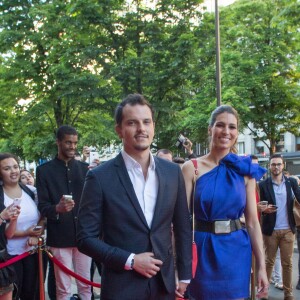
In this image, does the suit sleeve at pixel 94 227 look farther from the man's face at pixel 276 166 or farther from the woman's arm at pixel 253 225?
the man's face at pixel 276 166

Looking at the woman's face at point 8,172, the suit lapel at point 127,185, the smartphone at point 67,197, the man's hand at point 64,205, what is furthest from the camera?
the woman's face at point 8,172

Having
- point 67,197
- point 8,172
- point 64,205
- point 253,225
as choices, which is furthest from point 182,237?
point 8,172

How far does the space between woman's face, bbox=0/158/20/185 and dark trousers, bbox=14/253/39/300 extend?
0.84 m

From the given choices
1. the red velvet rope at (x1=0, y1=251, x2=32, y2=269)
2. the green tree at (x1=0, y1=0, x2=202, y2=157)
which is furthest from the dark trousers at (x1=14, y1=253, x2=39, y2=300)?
the green tree at (x1=0, y1=0, x2=202, y2=157)

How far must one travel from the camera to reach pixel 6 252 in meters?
4.57

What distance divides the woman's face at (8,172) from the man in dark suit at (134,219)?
2525mm

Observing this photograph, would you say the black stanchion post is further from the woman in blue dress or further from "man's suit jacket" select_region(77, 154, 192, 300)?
"man's suit jacket" select_region(77, 154, 192, 300)

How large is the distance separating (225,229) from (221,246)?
0.12 meters

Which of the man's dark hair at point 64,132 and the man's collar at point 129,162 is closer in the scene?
the man's collar at point 129,162

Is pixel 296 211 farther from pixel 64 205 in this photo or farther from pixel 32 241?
pixel 32 241

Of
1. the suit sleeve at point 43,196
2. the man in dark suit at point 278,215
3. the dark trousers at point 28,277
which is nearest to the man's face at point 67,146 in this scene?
the suit sleeve at point 43,196

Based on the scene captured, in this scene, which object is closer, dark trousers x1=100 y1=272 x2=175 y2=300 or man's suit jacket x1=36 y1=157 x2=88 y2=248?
dark trousers x1=100 y1=272 x2=175 y2=300

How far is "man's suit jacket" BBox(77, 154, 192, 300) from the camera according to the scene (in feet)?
8.70

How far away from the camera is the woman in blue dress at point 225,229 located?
11.1 feet
